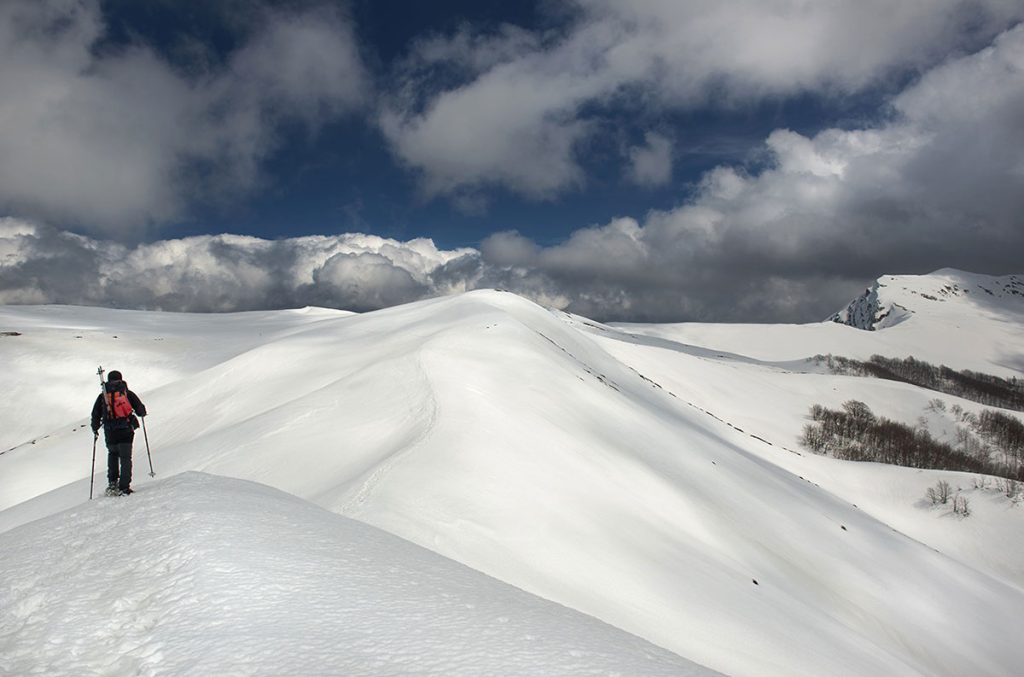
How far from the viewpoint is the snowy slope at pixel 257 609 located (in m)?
4.20

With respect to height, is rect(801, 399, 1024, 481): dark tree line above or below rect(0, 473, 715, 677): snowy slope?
below

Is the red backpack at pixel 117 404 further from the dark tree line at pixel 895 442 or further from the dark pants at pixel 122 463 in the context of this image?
the dark tree line at pixel 895 442

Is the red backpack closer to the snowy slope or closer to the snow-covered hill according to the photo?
the snow-covered hill

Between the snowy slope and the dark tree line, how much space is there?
333ft

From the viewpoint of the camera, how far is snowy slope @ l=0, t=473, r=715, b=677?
13.8 ft

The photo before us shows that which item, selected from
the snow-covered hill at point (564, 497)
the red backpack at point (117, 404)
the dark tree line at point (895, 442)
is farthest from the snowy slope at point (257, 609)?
the dark tree line at point (895, 442)

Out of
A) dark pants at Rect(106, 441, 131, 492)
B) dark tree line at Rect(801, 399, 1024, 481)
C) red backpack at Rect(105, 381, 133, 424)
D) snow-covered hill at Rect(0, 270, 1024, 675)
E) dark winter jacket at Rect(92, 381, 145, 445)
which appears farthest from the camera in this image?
dark tree line at Rect(801, 399, 1024, 481)

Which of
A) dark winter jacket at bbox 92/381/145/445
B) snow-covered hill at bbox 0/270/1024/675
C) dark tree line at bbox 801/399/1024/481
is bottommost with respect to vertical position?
dark tree line at bbox 801/399/1024/481

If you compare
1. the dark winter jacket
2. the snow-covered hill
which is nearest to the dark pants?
the dark winter jacket

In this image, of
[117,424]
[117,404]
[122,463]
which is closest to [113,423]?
[117,424]

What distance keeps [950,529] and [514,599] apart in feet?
203

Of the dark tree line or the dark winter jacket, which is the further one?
the dark tree line

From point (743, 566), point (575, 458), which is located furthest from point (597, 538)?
point (743, 566)

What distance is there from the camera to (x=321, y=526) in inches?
285
